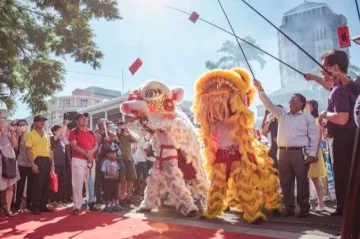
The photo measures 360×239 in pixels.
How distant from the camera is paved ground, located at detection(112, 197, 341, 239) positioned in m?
3.09

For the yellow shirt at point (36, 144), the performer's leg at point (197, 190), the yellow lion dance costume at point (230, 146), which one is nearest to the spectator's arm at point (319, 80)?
the yellow lion dance costume at point (230, 146)

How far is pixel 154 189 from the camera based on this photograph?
181 inches

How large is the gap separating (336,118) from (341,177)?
2.23ft

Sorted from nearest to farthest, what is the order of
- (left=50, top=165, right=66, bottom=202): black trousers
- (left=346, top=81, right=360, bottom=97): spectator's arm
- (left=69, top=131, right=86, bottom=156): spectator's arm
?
1. (left=346, top=81, right=360, bottom=97): spectator's arm
2. (left=69, top=131, right=86, bottom=156): spectator's arm
3. (left=50, top=165, right=66, bottom=202): black trousers

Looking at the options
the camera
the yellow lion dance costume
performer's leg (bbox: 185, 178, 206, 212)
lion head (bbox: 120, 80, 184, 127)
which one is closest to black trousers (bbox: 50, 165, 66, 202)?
the camera

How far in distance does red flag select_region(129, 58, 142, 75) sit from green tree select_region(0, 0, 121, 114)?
106 inches

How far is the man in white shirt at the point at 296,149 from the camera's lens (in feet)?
12.9

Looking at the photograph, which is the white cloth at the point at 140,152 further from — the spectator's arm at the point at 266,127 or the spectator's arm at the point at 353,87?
the spectator's arm at the point at 353,87

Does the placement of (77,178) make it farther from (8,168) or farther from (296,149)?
(296,149)

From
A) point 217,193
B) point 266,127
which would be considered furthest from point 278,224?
point 266,127

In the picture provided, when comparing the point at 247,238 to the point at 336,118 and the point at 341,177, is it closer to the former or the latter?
the point at 341,177

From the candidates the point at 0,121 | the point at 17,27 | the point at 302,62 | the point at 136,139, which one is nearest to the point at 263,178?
the point at 136,139

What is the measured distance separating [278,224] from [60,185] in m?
4.27

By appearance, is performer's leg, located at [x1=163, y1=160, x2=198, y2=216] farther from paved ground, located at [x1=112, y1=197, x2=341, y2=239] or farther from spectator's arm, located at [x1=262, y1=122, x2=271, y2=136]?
spectator's arm, located at [x1=262, y1=122, x2=271, y2=136]
